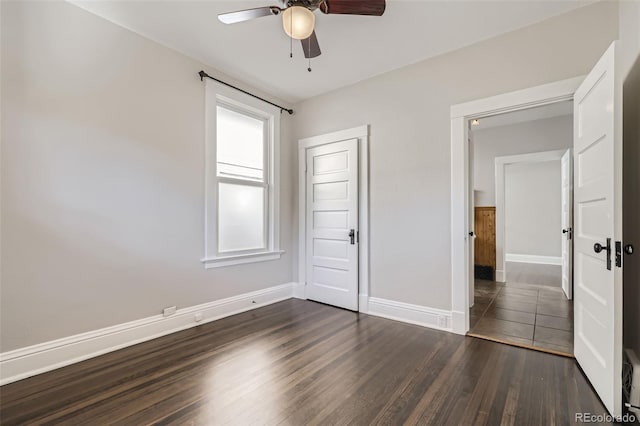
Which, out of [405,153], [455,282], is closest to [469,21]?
[405,153]

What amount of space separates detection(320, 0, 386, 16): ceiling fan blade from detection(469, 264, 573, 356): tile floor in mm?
2959

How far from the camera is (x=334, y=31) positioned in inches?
109

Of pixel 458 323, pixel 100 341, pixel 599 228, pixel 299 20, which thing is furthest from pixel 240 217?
pixel 599 228

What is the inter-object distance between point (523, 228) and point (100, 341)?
885 cm

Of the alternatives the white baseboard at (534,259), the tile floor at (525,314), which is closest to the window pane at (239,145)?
the tile floor at (525,314)

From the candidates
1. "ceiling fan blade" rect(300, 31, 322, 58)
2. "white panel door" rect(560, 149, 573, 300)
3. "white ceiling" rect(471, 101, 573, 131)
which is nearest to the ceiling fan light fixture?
"ceiling fan blade" rect(300, 31, 322, 58)

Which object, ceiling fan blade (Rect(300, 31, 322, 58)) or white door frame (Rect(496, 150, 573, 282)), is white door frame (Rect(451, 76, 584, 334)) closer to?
ceiling fan blade (Rect(300, 31, 322, 58))

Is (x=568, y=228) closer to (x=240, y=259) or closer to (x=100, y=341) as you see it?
(x=240, y=259)

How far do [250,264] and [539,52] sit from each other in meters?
3.73

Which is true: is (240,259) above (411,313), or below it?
above

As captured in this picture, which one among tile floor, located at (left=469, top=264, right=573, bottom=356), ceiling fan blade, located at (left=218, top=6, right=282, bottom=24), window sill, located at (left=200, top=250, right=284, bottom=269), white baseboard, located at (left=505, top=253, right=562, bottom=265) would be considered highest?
ceiling fan blade, located at (left=218, top=6, right=282, bottom=24)

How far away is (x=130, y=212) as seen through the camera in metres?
2.73

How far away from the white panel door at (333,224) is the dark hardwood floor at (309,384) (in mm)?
1007

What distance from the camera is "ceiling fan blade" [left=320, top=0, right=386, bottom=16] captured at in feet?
6.46
